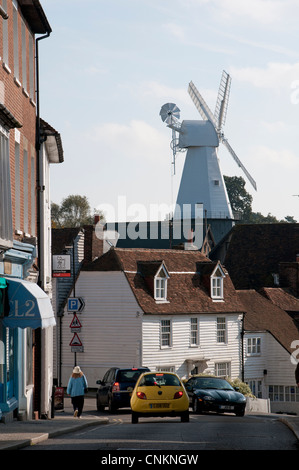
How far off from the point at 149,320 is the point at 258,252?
29.2 metres

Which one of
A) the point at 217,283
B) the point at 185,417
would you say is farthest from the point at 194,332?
the point at 185,417

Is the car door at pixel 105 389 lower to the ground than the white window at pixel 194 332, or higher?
lower

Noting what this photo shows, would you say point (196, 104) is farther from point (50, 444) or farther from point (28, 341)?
point (50, 444)

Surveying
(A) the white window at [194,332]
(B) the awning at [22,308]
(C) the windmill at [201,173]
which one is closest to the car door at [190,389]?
(B) the awning at [22,308]

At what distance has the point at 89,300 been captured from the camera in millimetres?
56312

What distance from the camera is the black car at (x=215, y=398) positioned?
3259 cm

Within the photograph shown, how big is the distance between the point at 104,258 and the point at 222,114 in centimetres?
5979

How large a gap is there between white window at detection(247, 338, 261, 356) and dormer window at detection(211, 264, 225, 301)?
12.9 feet

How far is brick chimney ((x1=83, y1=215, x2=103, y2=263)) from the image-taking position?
58.2 metres

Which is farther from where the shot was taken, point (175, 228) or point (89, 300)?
point (175, 228)

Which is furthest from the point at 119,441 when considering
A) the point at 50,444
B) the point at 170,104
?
the point at 170,104

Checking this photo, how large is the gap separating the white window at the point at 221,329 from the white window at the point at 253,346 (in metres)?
2.75

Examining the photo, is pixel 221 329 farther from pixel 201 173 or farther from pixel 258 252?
pixel 201 173

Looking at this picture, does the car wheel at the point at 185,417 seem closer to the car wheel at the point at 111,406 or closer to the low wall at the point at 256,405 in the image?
the car wheel at the point at 111,406
